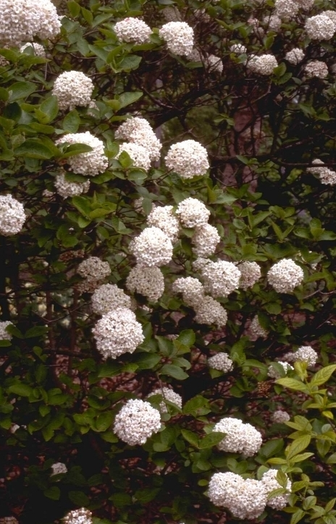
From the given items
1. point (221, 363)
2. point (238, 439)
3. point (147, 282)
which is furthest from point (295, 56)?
point (238, 439)

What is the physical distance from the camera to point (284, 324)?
3.53 meters

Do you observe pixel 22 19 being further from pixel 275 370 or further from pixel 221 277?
pixel 275 370

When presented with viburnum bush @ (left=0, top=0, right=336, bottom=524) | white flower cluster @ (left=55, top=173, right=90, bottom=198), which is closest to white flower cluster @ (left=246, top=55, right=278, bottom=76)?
viburnum bush @ (left=0, top=0, right=336, bottom=524)

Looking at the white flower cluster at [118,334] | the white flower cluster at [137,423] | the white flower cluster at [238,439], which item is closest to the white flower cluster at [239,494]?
the white flower cluster at [238,439]

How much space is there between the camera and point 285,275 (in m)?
3.23

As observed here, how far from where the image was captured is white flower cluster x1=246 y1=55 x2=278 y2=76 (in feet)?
13.8

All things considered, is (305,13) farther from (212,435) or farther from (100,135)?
(212,435)

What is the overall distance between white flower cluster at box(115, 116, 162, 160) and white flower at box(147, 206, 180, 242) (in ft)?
0.90

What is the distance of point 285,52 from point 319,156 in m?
0.72

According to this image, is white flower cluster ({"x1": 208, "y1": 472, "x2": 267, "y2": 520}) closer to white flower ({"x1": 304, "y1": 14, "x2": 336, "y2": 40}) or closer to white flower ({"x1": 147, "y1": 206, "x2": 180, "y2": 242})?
white flower ({"x1": 147, "y1": 206, "x2": 180, "y2": 242})

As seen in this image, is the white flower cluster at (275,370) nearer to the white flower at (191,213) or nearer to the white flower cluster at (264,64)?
the white flower at (191,213)

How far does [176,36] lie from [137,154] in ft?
2.98

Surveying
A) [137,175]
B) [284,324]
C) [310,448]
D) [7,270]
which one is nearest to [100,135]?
[137,175]

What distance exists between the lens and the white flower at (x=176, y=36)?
339 centimetres
